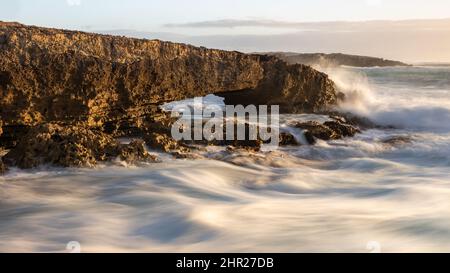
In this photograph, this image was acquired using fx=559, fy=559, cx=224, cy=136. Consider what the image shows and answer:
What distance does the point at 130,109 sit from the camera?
22.0ft

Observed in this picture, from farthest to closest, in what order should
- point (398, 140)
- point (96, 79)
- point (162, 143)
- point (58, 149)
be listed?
point (398, 140)
point (162, 143)
point (96, 79)
point (58, 149)

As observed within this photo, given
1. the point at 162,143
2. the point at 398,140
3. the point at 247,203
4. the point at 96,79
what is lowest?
the point at 247,203

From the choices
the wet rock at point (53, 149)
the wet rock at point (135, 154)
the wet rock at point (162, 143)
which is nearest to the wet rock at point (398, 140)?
the wet rock at point (162, 143)

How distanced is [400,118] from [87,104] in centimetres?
558

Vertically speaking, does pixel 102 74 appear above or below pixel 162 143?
above

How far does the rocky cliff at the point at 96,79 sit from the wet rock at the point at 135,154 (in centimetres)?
24

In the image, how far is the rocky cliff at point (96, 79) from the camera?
18.2 ft

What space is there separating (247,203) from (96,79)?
2486 mm

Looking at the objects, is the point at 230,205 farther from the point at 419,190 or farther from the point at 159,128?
the point at 159,128

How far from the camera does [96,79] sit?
612 centimetres

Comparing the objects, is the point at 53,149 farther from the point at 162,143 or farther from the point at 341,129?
the point at 341,129

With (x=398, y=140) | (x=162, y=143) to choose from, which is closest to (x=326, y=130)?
(x=398, y=140)

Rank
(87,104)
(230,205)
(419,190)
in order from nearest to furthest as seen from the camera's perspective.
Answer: (230,205) → (419,190) → (87,104)

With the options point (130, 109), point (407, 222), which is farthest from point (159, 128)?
point (407, 222)
